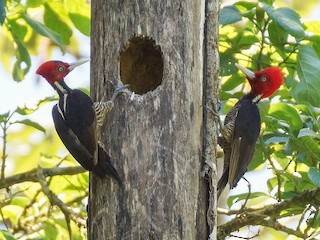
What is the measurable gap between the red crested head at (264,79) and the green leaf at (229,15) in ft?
0.94

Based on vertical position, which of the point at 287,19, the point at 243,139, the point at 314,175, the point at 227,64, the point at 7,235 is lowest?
the point at 7,235

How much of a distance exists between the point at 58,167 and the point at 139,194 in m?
1.18

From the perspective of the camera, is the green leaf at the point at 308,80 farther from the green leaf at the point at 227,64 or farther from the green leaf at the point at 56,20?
the green leaf at the point at 56,20

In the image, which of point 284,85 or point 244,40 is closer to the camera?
point 244,40

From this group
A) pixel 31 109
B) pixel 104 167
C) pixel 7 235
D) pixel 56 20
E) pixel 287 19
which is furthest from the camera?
pixel 56 20

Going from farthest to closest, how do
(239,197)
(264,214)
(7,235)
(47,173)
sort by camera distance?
(47,173) < (239,197) < (264,214) < (7,235)

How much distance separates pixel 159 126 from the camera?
4281mm

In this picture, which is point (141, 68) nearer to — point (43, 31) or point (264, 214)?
point (43, 31)

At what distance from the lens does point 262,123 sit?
5.04 metres

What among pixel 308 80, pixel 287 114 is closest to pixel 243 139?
pixel 287 114

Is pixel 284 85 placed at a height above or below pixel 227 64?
below

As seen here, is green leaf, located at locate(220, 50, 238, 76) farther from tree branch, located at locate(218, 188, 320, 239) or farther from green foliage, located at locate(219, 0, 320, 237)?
tree branch, located at locate(218, 188, 320, 239)

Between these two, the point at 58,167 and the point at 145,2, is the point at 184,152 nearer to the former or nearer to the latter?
the point at 145,2

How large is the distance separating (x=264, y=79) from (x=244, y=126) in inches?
13.9
